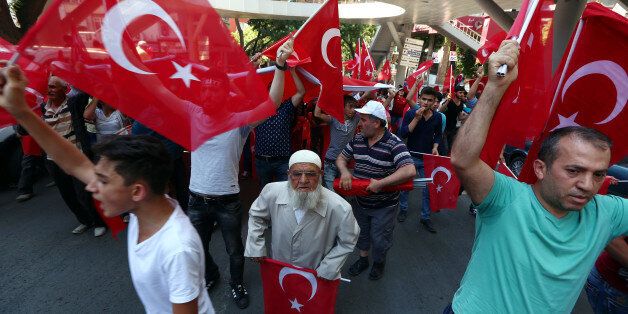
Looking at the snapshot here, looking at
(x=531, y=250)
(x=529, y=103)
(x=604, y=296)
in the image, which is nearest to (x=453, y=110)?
(x=529, y=103)

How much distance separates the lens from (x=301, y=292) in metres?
2.56

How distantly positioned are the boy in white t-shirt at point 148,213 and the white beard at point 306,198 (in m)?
1.04

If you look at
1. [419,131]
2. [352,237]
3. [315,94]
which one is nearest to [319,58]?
[315,94]

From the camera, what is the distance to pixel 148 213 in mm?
1571

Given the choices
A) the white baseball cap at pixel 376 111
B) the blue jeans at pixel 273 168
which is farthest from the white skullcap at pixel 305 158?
the blue jeans at pixel 273 168

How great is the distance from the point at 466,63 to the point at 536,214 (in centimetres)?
3257

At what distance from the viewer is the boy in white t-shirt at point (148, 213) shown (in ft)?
4.75

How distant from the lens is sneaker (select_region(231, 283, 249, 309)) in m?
3.23

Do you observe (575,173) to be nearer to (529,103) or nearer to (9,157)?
(529,103)

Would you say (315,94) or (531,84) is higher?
(531,84)

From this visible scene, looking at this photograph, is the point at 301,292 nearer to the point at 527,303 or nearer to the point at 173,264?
the point at 173,264

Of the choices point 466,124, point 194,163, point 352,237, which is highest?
point 466,124

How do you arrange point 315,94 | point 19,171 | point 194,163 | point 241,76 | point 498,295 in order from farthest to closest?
point 19,171, point 315,94, point 194,163, point 241,76, point 498,295

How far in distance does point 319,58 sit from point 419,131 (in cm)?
263
